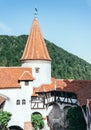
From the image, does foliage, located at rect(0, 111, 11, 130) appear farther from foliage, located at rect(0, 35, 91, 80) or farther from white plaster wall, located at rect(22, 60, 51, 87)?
foliage, located at rect(0, 35, 91, 80)

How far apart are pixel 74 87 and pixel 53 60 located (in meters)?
78.9

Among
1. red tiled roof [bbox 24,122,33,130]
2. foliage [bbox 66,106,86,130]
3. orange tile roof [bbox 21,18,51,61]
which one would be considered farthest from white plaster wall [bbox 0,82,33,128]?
foliage [bbox 66,106,86,130]

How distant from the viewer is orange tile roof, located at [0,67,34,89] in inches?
2640

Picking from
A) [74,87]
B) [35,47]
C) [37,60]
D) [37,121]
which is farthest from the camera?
[35,47]

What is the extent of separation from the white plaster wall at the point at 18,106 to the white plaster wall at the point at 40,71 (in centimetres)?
269

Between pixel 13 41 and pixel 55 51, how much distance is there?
1620 cm

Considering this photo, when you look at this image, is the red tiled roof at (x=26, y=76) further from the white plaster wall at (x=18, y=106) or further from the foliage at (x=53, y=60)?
the foliage at (x=53, y=60)

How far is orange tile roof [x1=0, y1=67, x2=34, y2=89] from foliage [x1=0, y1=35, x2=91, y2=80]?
2422 inches

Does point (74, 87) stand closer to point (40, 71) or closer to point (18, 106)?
point (40, 71)

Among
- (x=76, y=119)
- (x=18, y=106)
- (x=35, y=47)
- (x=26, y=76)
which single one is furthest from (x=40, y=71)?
(x=76, y=119)

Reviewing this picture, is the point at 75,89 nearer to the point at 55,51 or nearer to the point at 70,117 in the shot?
the point at 70,117

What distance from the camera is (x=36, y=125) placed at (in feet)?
222

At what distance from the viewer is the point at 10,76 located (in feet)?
225

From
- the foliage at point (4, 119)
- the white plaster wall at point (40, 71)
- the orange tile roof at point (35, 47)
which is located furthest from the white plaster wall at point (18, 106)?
the orange tile roof at point (35, 47)
